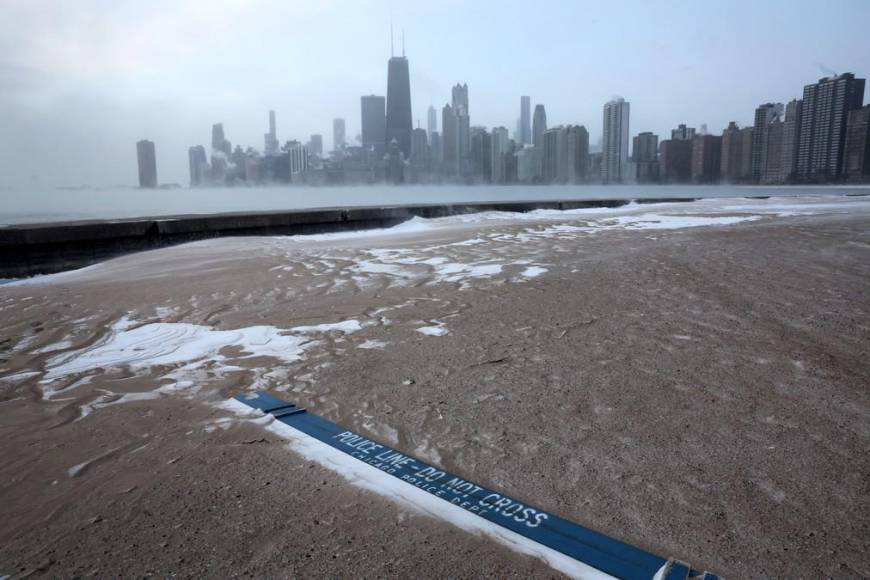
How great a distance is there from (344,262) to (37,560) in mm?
7020

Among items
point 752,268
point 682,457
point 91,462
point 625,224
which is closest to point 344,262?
point 752,268

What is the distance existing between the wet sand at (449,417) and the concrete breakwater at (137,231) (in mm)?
4060

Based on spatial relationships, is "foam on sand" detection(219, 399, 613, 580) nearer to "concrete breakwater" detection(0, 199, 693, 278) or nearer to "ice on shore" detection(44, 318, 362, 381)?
"ice on shore" detection(44, 318, 362, 381)

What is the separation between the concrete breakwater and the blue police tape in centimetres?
994

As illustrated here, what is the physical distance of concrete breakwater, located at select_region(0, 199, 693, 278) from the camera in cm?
1051

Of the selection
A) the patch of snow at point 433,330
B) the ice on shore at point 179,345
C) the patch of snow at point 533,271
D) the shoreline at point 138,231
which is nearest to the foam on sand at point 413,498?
the ice on shore at point 179,345

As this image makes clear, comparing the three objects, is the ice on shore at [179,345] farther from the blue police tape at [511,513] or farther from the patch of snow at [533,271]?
the patch of snow at [533,271]

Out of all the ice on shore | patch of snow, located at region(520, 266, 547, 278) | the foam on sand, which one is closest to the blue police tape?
the foam on sand

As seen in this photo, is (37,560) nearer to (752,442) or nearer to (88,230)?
(752,442)

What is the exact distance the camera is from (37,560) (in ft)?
6.81

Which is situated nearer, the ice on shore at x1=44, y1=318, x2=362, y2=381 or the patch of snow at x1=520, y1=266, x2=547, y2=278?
the ice on shore at x1=44, y1=318, x2=362, y2=381

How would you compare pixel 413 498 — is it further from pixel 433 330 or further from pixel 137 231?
pixel 137 231

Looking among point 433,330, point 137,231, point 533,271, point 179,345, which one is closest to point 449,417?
point 433,330

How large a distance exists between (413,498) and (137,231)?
37.5 ft
